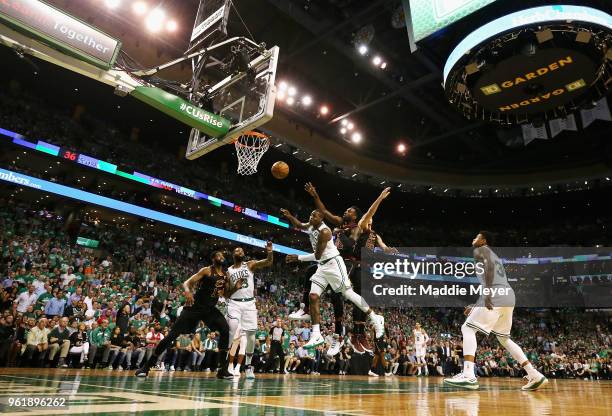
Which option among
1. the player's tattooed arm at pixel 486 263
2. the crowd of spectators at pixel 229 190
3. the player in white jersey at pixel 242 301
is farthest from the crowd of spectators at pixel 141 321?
the player's tattooed arm at pixel 486 263

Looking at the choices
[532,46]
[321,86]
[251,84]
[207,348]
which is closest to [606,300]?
[321,86]

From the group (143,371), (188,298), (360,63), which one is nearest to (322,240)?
(188,298)

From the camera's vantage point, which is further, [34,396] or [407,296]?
[407,296]

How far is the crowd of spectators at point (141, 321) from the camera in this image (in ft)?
32.8

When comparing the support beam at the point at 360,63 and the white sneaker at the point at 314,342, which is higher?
the support beam at the point at 360,63

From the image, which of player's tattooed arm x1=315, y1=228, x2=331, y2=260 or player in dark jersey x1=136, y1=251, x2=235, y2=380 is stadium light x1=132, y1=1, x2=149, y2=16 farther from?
player's tattooed arm x1=315, y1=228, x2=331, y2=260

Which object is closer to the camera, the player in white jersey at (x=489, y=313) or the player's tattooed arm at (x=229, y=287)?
the player in white jersey at (x=489, y=313)

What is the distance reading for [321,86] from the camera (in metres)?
23.3

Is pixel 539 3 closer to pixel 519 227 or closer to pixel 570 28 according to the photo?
pixel 570 28

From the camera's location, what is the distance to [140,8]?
1764 cm

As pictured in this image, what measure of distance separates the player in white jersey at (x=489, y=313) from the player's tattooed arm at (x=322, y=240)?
2.08m

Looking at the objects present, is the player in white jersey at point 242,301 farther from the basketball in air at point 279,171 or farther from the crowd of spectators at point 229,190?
the crowd of spectators at point 229,190

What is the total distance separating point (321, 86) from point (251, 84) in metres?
14.9

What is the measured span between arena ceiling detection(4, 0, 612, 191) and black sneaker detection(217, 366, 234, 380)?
7920mm
